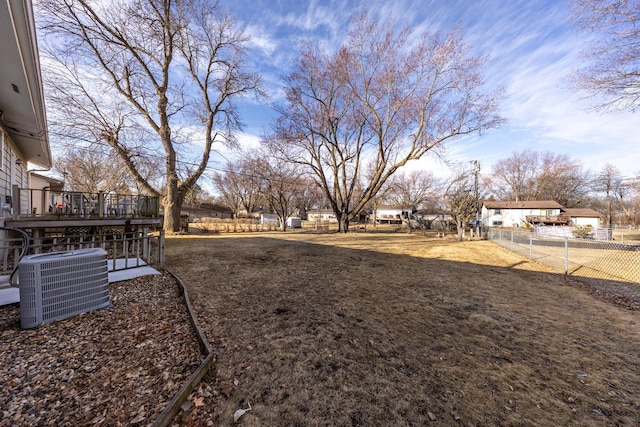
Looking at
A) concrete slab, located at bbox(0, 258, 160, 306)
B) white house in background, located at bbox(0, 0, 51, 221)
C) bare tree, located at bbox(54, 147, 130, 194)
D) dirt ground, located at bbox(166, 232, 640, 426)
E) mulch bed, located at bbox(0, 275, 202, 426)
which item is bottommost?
dirt ground, located at bbox(166, 232, 640, 426)

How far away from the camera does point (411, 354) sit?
108 inches

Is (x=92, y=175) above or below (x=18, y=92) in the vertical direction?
above

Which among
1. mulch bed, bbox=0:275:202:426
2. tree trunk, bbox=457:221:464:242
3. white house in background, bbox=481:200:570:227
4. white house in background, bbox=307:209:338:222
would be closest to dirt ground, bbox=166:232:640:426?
mulch bed, bbox=0:275:202:426

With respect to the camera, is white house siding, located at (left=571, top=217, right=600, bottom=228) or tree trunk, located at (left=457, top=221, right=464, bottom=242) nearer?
tree trunk, located at (left=457, top=221, right=464, bottom=242)

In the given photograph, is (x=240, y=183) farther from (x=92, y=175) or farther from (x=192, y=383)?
(x=192, y=383)

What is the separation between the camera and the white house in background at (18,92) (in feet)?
11.1

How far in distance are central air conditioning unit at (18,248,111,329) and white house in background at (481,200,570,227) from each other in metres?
39.0

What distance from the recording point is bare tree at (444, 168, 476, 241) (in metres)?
17.4

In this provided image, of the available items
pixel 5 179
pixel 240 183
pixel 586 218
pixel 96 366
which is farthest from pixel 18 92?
pixel 586 218

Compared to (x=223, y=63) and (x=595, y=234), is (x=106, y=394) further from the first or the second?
(x=595, y=234)

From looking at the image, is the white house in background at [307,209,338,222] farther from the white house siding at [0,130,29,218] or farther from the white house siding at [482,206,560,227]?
the white house siding at [0,130,29,218]

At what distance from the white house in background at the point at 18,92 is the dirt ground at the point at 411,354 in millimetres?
4773

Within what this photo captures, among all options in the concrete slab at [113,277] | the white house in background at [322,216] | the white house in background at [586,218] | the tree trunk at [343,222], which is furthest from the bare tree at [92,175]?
the white house in background at [586,218]

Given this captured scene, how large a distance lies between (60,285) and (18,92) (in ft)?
17.9
